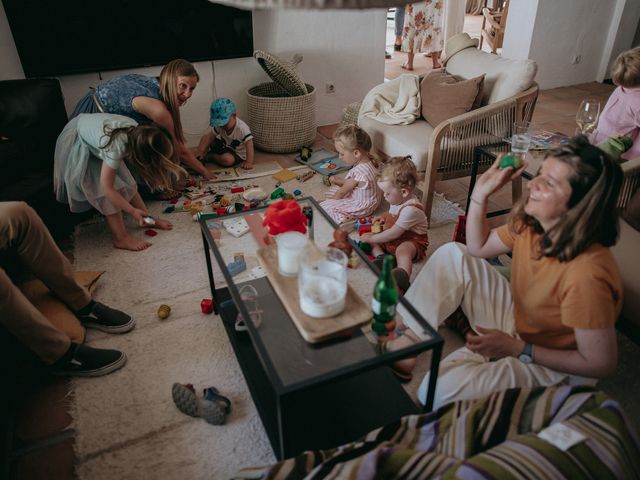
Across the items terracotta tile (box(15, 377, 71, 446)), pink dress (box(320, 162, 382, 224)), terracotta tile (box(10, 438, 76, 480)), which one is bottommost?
terracotta tile (box(15, 377, 71, 446))

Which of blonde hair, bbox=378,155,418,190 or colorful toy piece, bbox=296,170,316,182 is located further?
colorful toy piece, bbox=296,170,316,182

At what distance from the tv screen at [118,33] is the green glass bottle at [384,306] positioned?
8.79 ft

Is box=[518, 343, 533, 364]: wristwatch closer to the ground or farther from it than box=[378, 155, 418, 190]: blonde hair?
closer to the ground

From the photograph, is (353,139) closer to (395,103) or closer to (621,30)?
(395,103)

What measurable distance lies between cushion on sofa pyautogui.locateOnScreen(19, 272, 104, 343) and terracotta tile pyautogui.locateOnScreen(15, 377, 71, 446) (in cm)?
20

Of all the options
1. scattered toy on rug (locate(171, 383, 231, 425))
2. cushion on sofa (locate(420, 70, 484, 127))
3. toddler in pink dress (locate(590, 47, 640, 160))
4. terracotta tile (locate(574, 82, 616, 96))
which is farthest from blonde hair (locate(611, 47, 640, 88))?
terracotta tile (locate(574, 82, 616, 96))

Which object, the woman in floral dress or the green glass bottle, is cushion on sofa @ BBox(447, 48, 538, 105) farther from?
the woman in floral dress

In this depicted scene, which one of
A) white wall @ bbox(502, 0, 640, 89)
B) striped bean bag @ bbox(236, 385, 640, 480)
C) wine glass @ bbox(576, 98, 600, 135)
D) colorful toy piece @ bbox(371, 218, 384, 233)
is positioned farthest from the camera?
white wall @ bbox(502, 0, 640, 89)

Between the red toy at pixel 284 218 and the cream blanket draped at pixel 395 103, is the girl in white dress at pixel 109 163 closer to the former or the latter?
the red toy at pixel 284 218

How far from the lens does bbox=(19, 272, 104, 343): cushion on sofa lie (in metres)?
1.93

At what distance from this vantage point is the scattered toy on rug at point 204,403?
5.25 ft

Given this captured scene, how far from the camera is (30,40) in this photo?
2.96 meters

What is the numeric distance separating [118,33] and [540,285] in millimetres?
2976

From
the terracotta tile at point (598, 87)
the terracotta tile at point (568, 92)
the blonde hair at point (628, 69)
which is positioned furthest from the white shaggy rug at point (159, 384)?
the terracotta tile at point (598, 87)
